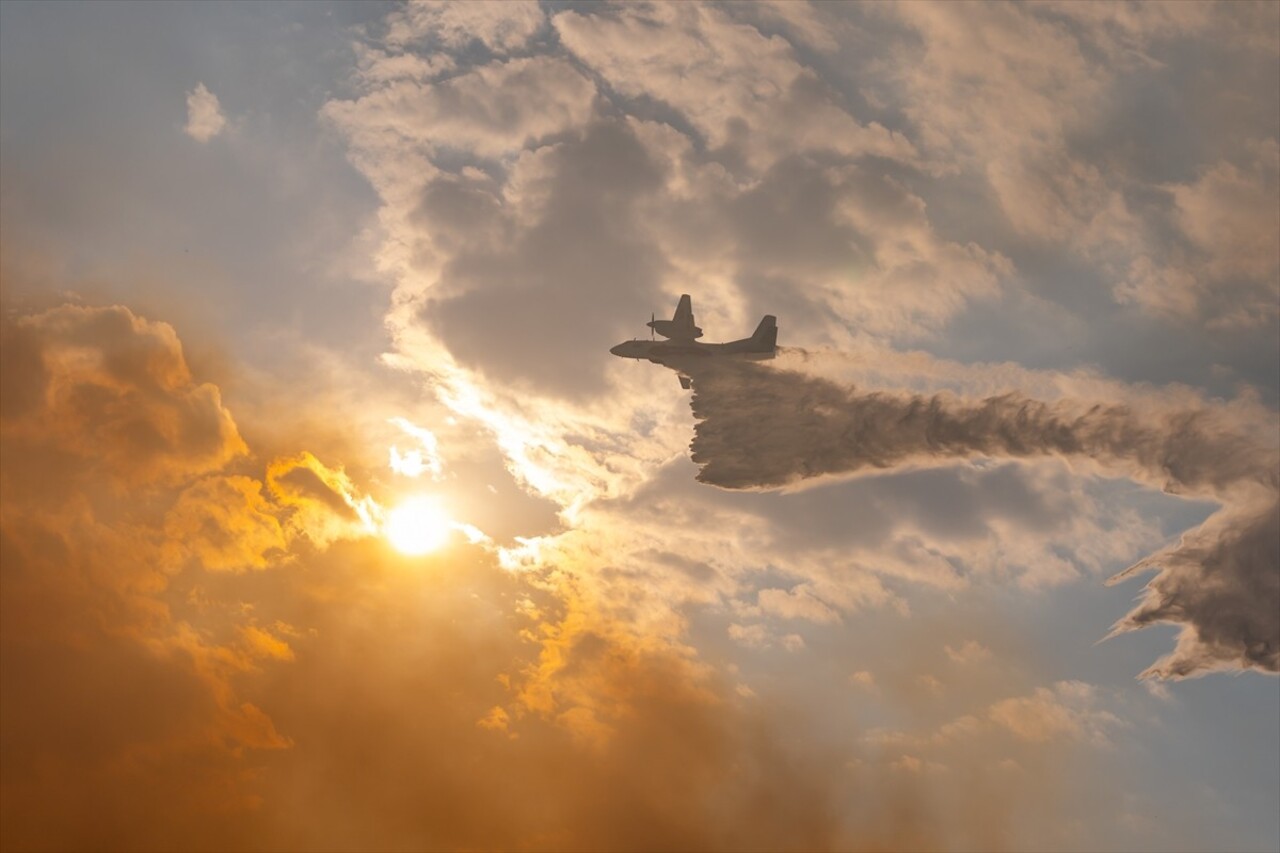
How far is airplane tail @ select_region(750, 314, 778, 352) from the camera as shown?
111m

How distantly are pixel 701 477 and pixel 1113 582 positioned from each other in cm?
3197

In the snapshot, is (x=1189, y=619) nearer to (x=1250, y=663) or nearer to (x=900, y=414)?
(x=1250, y=663)

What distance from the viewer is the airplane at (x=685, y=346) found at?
364 ft

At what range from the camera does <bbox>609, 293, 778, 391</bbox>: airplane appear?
111 meters

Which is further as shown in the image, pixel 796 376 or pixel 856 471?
pixel 796 376

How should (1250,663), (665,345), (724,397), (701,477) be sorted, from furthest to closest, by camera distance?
1. (665,345)
2. (724,397)
3. (701,477)
4. (1250,663)

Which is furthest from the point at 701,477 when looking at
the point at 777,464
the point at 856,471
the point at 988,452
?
the point at 988,452

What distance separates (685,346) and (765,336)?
8.29m

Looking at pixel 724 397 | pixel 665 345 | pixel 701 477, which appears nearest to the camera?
pixel 701 477

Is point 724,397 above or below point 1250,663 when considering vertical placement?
above

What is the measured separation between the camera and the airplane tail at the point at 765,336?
110938mm

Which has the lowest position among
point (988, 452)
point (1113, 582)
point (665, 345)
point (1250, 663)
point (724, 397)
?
point (1250, 663)

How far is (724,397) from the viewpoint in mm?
102438

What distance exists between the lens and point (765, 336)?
111500 mm
